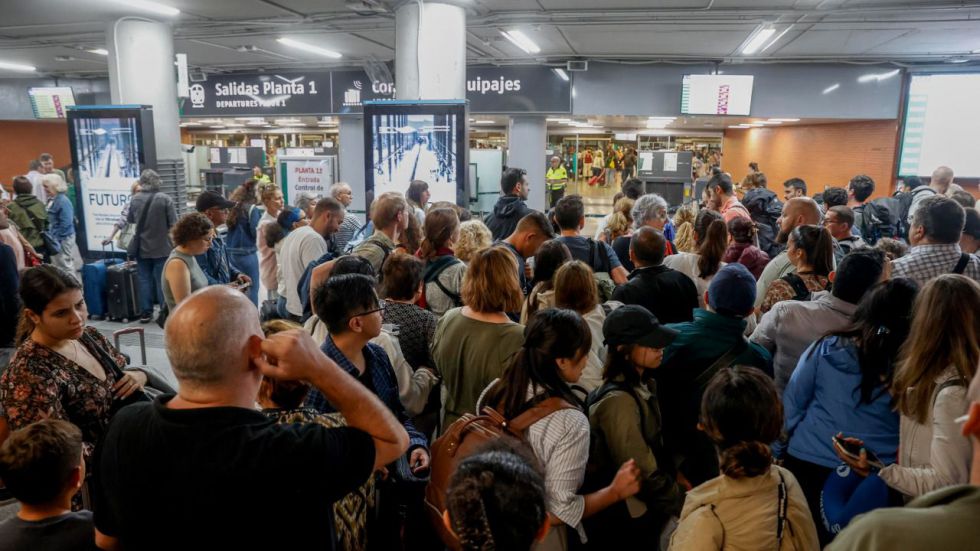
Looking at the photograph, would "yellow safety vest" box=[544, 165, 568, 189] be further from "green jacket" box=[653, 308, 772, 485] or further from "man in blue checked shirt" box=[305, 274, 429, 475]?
"man in blue checked shirt" box=[305, 274, 429, 475]

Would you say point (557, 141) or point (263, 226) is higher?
point (557, 141)

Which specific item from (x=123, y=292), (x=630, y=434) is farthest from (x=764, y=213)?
(x=123, y=292)

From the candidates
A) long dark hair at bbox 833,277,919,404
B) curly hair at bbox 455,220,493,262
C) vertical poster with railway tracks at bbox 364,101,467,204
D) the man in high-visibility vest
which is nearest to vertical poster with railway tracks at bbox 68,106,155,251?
vertical poster with railway tracks at bbox 364,101,467,204

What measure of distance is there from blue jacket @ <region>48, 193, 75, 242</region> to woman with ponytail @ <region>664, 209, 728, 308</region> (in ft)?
29.3

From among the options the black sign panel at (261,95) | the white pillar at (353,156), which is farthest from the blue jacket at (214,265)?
the black sign panel at (261,95)

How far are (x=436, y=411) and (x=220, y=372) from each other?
5.87ft

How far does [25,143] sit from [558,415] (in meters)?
19.5

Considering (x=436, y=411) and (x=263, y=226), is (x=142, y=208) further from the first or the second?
(x=436, y=411)

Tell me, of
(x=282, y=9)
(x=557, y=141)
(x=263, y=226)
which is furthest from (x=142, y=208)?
(x=557, y=141)

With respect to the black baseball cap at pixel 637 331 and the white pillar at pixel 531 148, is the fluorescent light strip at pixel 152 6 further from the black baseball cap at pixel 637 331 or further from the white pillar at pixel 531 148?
the black baseball cap at pixel 637 331

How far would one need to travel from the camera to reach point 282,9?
22.3ft

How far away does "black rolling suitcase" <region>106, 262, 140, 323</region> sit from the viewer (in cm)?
706

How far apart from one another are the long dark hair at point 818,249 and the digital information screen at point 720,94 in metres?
6.73

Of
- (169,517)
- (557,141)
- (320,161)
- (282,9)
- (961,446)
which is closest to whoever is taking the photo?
(169,517)
